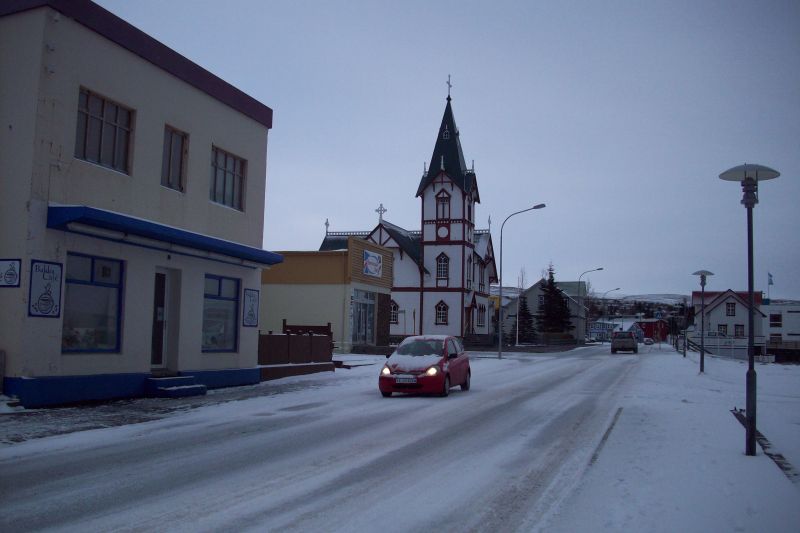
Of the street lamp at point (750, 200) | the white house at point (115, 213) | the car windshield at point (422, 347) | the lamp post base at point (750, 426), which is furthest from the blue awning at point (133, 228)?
the lamp post base at point (750, 426)

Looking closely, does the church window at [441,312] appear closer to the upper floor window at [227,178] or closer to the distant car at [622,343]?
the distant car at [622,343]

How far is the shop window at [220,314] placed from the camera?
19375 mm

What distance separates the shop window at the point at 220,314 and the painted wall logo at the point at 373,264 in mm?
19330

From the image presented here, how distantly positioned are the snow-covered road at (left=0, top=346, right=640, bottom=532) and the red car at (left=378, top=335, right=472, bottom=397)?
2.12 metres

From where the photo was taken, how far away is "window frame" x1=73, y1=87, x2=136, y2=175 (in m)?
15.0

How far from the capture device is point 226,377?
64.0ft

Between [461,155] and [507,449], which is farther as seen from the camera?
[461,155]

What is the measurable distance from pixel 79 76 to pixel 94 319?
17.0ft

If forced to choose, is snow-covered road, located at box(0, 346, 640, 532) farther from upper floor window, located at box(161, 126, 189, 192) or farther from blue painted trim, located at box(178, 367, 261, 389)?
upper floor window, located at box(161, 126, 189, 192)

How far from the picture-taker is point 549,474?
8.38 m

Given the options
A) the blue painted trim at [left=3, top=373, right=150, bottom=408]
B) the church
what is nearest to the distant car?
the church

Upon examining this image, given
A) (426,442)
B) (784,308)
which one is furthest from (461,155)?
(784,308)

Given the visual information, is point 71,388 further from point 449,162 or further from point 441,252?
point 449,162

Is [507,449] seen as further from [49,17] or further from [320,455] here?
[49,17]
